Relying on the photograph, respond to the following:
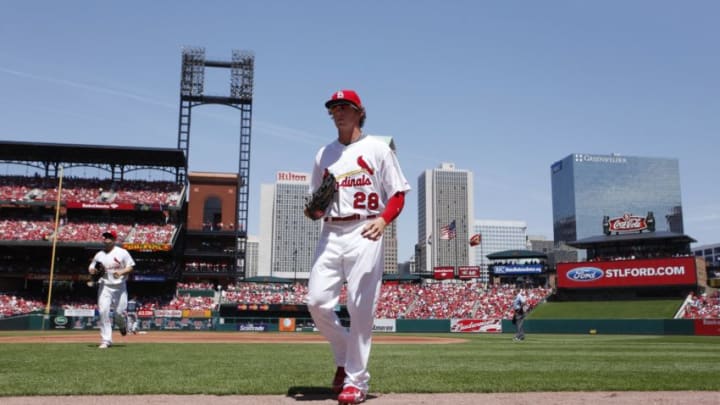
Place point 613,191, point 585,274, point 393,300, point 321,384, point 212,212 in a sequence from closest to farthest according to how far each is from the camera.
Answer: point 321,384
point 585,274
point 393,300
point 212,212
point 613,191

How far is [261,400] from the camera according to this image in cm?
448

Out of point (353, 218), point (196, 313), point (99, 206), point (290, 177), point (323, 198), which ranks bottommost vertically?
point (196, 313)

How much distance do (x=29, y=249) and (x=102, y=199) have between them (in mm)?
6417

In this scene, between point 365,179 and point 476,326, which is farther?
point 476,326

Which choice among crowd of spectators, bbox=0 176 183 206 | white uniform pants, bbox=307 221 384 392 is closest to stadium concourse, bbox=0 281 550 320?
crowd of spectators, bbox=0 176 183 206

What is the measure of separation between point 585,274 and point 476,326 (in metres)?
16.3

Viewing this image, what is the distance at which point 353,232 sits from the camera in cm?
484

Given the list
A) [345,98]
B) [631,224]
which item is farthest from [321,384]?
[631,224]

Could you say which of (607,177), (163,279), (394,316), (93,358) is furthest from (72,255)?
(607,177)

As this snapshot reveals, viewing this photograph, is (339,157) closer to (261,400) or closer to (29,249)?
(261,400)

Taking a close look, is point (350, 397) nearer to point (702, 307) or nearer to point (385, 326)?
point (385, 326)

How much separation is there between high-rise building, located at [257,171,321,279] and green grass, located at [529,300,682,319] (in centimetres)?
13680

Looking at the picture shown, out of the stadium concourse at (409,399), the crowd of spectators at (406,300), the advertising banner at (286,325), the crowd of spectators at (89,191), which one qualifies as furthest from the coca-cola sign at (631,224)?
the stadium concourse at (409,399)

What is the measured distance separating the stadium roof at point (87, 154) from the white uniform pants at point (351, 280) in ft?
153
